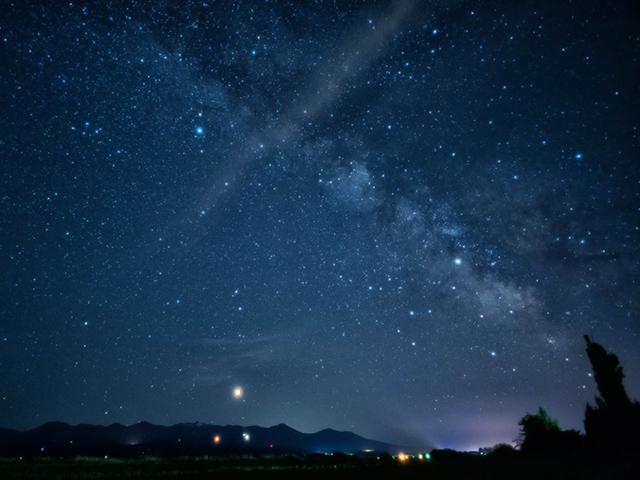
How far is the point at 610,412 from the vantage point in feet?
97.6

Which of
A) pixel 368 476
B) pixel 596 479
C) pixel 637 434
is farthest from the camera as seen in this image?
pixel 637 434

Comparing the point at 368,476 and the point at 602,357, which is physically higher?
the point at 602,357

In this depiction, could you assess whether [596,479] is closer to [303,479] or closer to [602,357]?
[303,479]

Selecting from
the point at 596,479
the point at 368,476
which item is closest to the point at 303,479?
the point at 368,476

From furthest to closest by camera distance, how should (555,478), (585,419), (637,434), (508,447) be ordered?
(508,447) → (585,419) → (637,434) → (555,478)

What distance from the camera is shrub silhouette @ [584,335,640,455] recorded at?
24.8 metres

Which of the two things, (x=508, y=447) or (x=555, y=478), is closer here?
(x=555, y=478)

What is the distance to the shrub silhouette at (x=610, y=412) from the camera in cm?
2477

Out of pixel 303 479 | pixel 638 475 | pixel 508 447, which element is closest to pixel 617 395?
pixel 508 447

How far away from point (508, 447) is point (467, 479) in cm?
2153

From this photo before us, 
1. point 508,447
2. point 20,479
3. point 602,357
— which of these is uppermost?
point 602,357

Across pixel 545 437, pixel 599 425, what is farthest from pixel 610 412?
pixel 545 437

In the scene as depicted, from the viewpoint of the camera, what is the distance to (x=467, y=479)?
49.6 feet

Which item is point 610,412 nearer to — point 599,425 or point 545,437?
point 599,425
